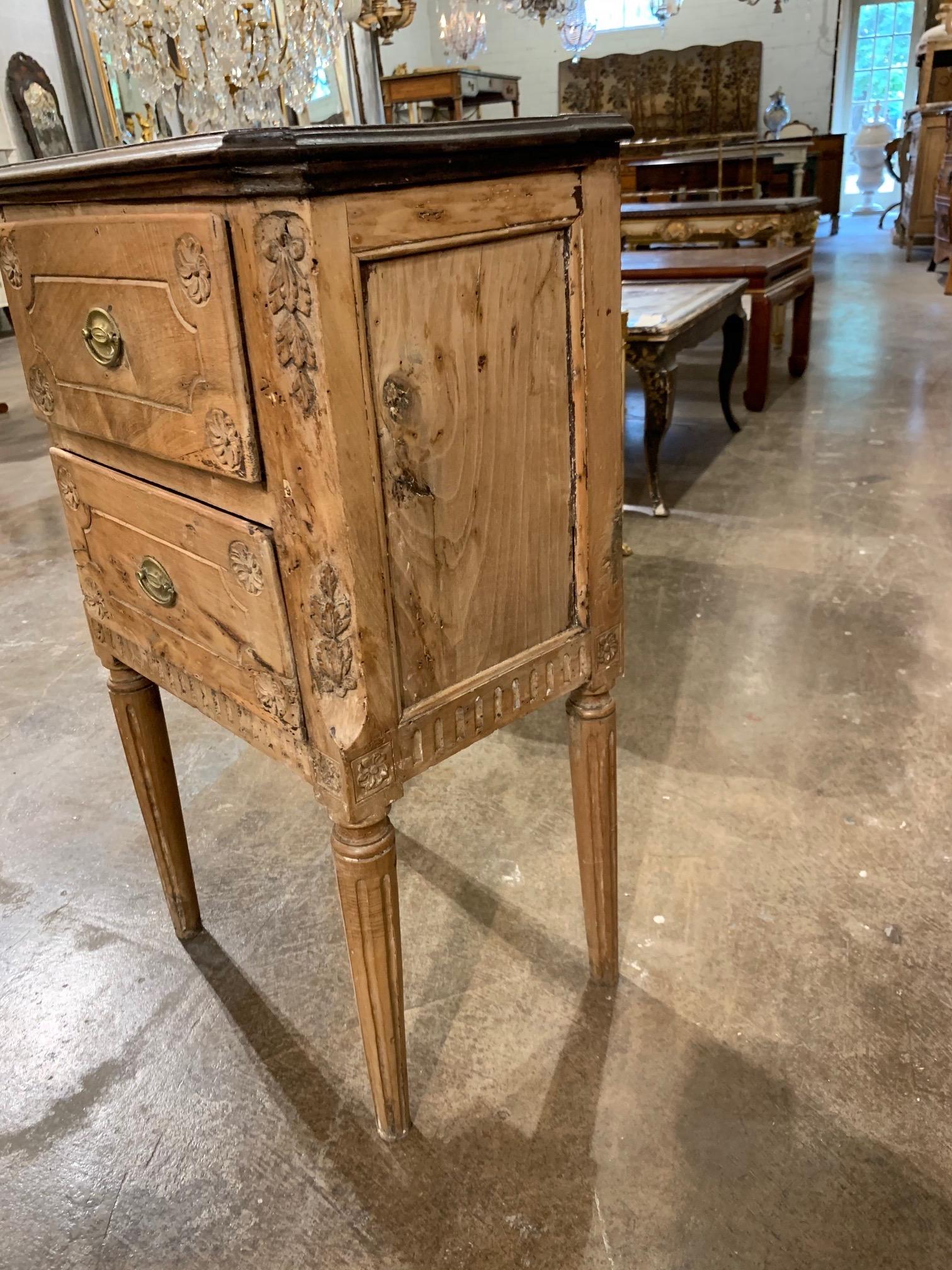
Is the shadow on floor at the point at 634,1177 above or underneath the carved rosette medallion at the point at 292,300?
underneath

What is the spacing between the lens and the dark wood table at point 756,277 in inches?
129

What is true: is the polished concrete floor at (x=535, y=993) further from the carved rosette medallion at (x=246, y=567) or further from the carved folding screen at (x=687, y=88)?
the carved folding screen at (x=687, y=88)

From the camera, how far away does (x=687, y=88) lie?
899 centimetres

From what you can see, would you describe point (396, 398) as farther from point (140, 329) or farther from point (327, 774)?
point (327, 774)

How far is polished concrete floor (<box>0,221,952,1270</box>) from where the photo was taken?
94 centimetres

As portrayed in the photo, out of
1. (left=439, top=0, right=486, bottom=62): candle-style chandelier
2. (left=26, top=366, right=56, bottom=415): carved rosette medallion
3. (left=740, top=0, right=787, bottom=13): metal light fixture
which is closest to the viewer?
(left=26, top=366, right=56, bottom=415): carved rosette medallion

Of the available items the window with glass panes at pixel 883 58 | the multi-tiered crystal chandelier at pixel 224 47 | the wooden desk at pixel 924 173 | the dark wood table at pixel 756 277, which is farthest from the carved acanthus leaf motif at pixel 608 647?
the window with glass panes at pixel 883 58

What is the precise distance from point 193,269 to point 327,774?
41cm

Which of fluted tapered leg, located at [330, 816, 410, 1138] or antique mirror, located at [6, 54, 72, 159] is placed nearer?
fluted tapered leg, located at [330, 816, 410, 1138]

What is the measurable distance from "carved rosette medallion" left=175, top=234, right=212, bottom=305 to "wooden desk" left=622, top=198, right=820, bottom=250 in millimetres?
3644

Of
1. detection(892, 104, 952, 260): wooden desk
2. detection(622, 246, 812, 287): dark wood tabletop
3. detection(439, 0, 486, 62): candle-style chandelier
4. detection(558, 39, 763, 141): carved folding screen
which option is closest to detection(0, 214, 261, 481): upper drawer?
detection(622, 246, 812, 287): dark wood tabletop

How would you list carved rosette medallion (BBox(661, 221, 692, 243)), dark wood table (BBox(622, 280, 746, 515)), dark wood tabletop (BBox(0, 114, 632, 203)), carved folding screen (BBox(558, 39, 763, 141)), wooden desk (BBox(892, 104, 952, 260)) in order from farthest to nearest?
carved folding screen (BBox(558, 39, 763, 141))
wooden desk (BBox(892, 104, 952, 260))
carved rosette medallion (BBox(661, 221, 692, 243))
dark wood table (BBox(622, 280, 746, 515))
dark wood tabletop (BBox(0, 114, 632, 203))

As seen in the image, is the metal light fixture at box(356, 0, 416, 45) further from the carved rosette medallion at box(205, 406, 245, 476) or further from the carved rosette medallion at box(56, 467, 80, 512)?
the carved rosette medallion at box(205, 406, 245, 476)

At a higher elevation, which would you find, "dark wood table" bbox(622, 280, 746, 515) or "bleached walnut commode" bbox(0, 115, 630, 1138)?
"bleached walnut commode" bbox(0, 115, 630, 1138)
